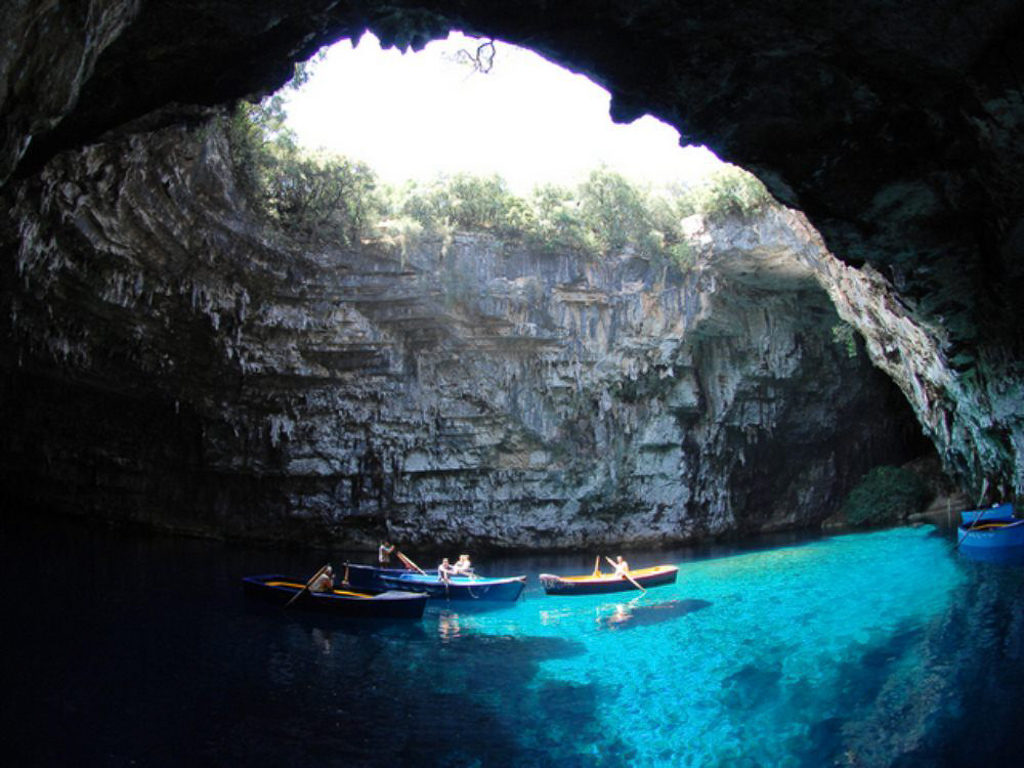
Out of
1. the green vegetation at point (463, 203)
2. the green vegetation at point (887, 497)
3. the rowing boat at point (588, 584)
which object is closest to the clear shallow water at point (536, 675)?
the rowing boat at point (588, 584)

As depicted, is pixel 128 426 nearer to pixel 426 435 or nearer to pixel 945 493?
pixel 426 435

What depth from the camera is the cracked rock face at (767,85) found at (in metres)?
6.59

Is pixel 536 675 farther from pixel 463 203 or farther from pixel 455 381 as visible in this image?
pixel 463 203

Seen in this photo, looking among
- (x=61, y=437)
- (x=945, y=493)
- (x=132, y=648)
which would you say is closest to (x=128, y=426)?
(x=61, y=437)

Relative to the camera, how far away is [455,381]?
21312mm

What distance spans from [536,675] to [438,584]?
6.00 m

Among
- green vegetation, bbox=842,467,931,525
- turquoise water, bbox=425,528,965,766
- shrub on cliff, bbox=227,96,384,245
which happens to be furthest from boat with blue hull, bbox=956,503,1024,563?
shrub on cliff, bbox=227,96,384,245

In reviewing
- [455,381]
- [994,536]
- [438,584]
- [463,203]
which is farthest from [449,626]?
[994,536]

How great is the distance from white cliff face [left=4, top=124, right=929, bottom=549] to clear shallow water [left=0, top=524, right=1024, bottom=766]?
5493 mm

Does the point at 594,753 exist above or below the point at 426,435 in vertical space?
below

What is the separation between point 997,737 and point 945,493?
20.8m

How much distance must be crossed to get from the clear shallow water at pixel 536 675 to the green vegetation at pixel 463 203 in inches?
356

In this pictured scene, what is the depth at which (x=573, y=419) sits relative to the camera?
2259 centimetres

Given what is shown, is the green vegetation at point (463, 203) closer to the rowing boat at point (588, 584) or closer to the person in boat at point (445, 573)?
the person in boat at point (445, 573)
